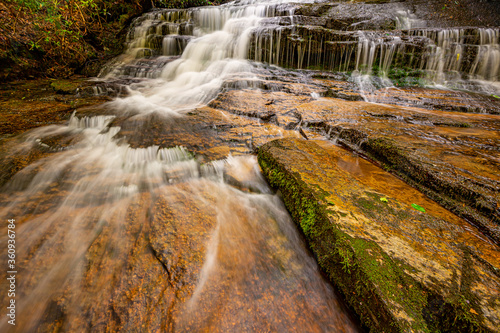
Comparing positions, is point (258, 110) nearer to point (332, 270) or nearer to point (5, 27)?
point (332, 270)

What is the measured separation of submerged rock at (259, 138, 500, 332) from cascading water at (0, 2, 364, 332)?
0.27 meters

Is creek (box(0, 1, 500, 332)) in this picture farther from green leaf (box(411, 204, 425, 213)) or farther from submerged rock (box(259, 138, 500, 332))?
green leaf (box(411, 204, 425, 213))

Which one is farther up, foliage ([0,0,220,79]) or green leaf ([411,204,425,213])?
foliage ([0,0,220,79])

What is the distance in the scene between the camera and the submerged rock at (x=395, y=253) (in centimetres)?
121

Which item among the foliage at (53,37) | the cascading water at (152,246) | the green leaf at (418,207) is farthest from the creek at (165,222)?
the foliage at (53,37)

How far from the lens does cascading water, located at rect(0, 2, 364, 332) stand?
1.42m

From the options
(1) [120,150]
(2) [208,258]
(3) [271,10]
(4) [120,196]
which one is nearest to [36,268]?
(4) [120,196]

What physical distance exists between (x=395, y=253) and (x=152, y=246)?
2054 mm

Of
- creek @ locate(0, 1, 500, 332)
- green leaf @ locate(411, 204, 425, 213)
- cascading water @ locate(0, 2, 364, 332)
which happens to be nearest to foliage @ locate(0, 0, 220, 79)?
creek @ locate(0, 1, 500, 332)

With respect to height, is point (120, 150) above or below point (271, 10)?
below

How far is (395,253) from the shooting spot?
59.6 inches

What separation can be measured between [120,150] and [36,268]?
2236mm

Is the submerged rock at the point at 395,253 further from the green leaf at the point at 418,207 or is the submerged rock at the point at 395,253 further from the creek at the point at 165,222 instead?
the creek at the point at 165,222

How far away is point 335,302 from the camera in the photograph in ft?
5.24
